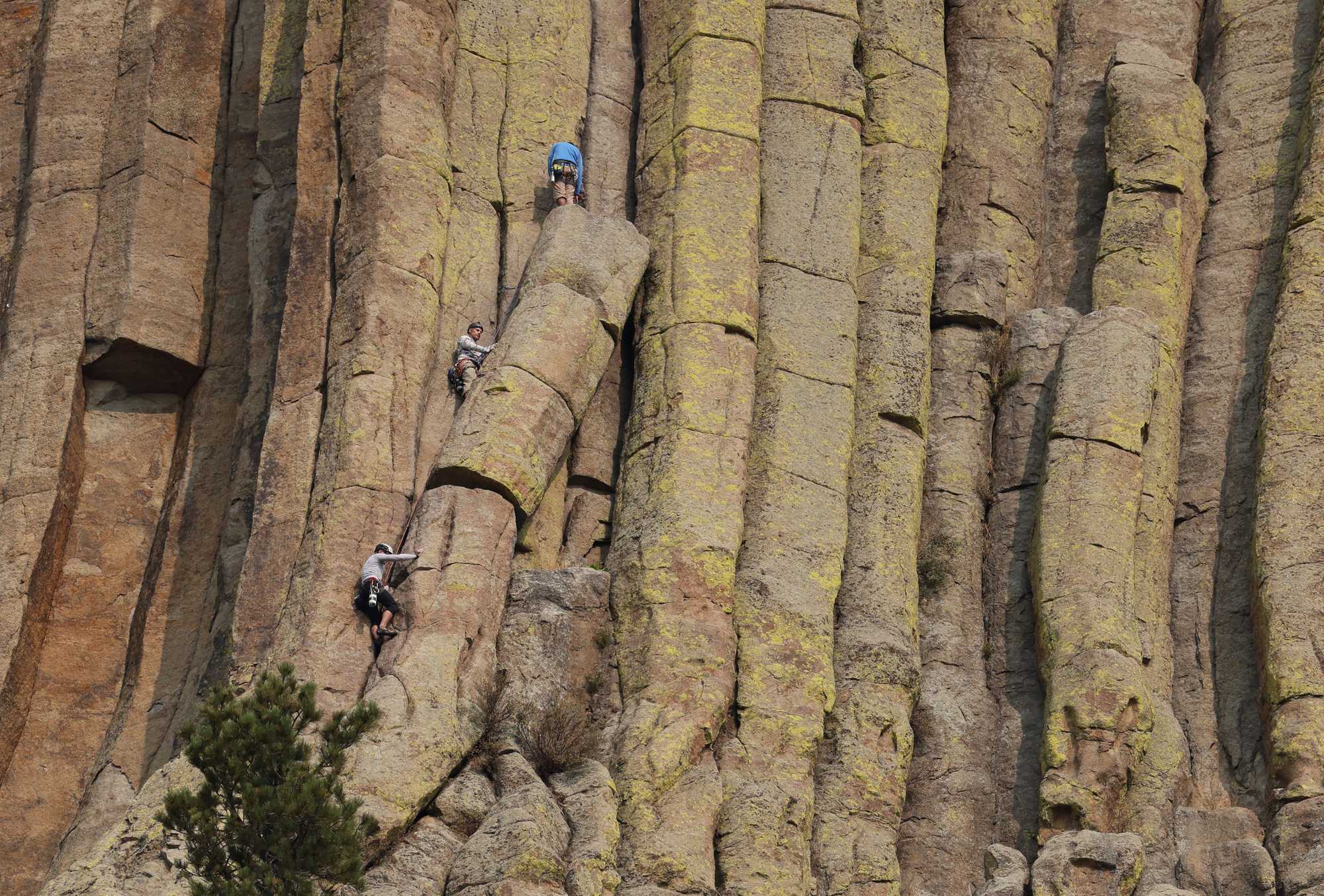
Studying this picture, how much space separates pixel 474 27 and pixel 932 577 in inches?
408

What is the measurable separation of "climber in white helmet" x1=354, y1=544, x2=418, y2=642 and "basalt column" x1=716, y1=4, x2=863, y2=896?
14.1 feet

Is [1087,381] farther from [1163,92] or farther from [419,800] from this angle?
[419,800]

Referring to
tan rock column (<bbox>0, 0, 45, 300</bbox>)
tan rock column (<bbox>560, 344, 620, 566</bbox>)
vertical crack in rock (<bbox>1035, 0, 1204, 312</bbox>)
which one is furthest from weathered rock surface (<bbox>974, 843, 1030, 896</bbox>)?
tan rock column (<bbox>0, 0, 45, 300</bbox>)

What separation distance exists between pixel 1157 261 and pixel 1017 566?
17.2 feet

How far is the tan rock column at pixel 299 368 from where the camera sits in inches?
1246

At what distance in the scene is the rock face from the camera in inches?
1197

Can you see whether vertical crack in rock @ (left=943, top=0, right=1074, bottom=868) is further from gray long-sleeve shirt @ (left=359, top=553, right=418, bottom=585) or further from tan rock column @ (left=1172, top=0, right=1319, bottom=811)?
gray long-sleeve shirt @ (left=359, top=553, right=418, bottom=585)

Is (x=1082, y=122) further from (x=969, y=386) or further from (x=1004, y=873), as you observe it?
(x=1004, y=873)

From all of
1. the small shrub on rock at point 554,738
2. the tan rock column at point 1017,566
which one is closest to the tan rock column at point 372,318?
the small shrub on rock at point 554,738

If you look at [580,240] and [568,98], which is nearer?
[580,240]

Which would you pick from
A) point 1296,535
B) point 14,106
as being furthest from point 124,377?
point 1296,535

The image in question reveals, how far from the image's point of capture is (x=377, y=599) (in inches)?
1200

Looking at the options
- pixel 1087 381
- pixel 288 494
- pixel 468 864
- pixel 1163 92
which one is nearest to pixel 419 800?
pixel 468 864

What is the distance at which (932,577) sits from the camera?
110ft
